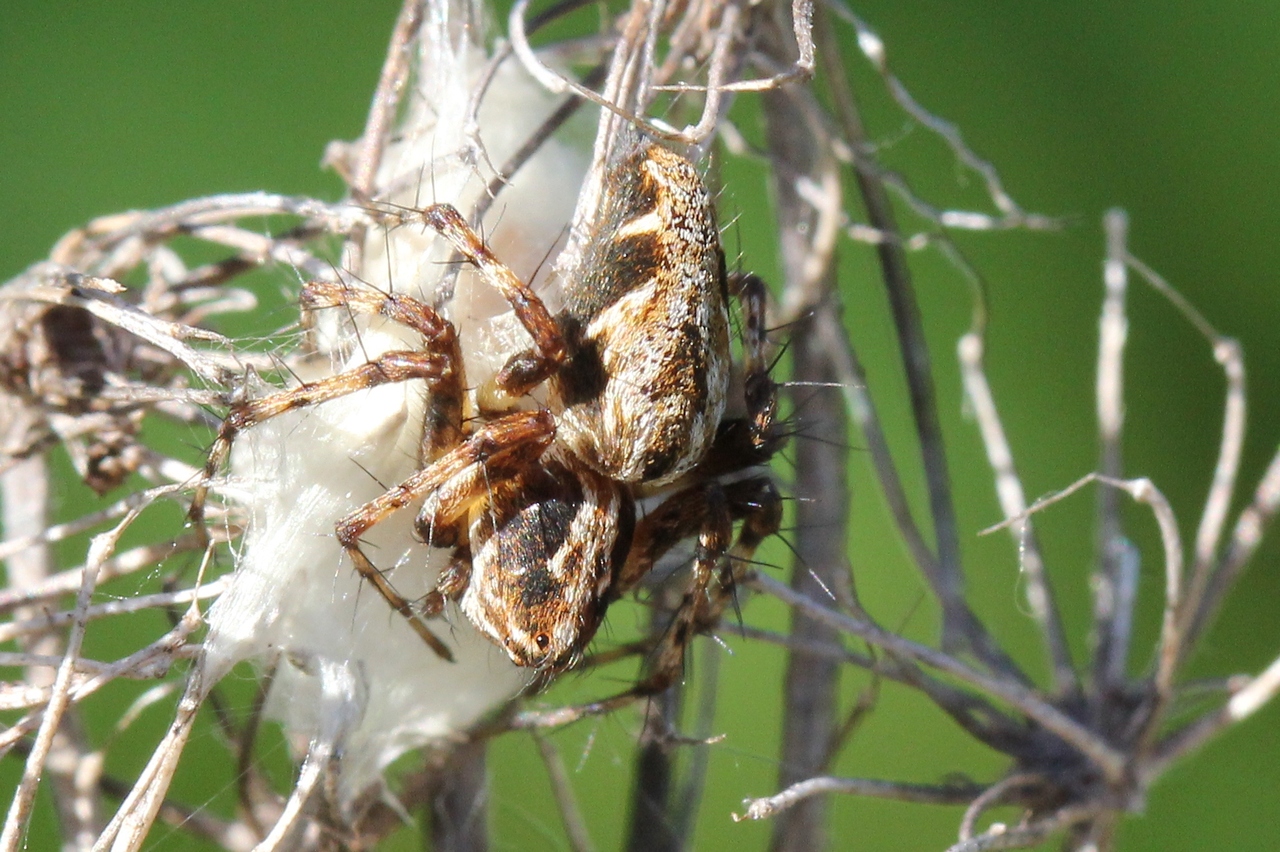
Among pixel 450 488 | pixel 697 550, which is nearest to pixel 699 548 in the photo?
pixel 697 550

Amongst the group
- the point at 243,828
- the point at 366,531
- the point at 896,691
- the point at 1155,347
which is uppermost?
the point at 366,531

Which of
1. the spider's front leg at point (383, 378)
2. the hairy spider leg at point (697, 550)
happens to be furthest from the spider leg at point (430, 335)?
the hairy spider leg at point (697, 550)

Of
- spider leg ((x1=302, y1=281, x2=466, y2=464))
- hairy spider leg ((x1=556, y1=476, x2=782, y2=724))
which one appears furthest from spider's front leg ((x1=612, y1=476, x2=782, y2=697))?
spider leg ((x1=302, y1=281, x2=466, y2=464))

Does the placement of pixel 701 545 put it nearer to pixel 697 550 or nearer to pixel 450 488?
pixel 697 550

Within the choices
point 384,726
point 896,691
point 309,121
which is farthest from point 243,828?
point 309,121

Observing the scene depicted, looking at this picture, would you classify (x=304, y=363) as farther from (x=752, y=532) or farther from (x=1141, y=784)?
(x=1141, y=784)

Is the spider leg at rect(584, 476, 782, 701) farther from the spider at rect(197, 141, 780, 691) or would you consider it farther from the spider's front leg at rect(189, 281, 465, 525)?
the spider's front leg at rect(189, 281, 465, 525)
